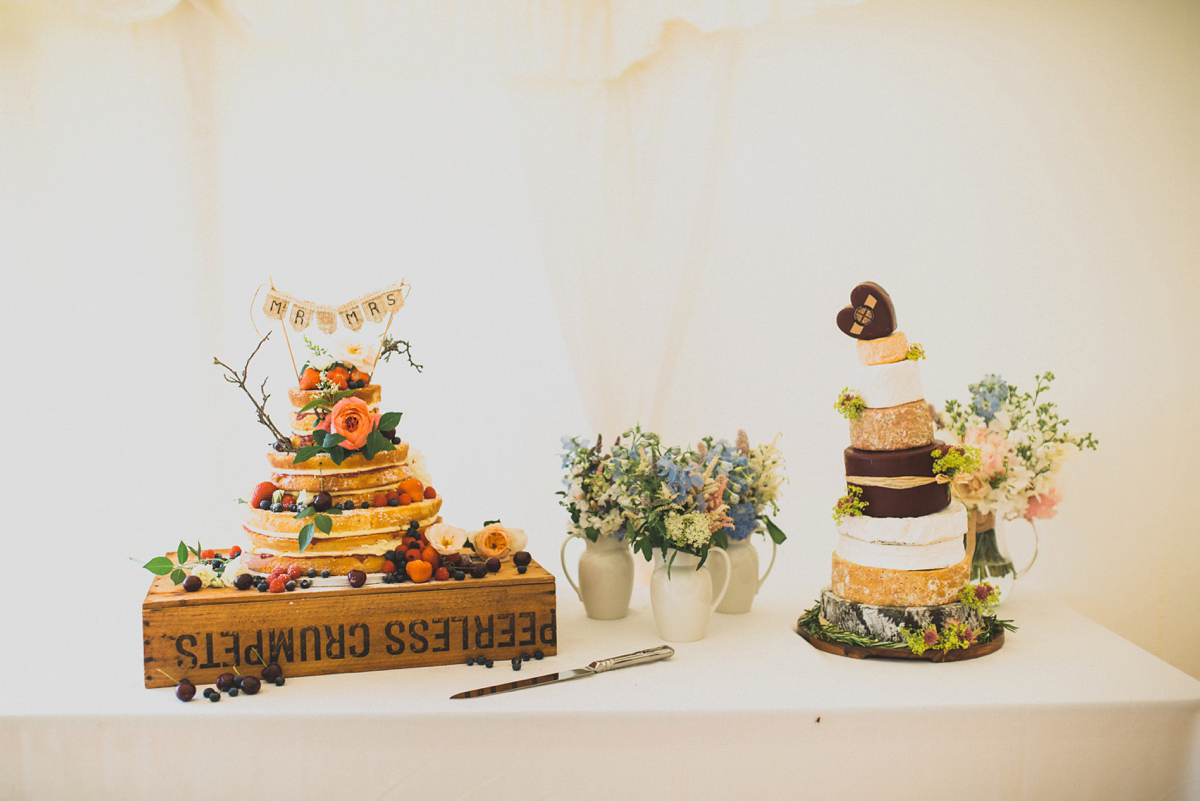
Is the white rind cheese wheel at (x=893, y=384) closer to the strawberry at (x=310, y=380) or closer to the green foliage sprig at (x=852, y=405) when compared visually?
the green foliage sprig at (x=852, y=405)

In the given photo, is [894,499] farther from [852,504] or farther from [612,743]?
[612,743]

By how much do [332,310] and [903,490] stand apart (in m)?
1.29

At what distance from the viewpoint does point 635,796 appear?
5.07 feet

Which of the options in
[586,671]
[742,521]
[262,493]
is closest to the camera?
[586,671]

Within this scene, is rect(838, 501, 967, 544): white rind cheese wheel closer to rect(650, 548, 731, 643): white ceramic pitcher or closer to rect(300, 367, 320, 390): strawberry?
rect(650, 548, 731, 643): white ceramic pitcher

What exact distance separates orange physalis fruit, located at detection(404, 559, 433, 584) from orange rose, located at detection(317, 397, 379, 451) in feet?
0.88

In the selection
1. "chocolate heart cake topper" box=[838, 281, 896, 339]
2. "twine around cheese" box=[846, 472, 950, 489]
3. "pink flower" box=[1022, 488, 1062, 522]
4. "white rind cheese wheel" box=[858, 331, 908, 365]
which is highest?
"chocolate heart cake topper" box=[838, 281, 896, 339]

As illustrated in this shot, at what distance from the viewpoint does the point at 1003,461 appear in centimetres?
203

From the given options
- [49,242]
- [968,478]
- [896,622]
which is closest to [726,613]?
[896,622]

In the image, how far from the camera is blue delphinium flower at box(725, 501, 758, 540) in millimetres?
1989

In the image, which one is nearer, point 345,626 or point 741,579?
point 345,626

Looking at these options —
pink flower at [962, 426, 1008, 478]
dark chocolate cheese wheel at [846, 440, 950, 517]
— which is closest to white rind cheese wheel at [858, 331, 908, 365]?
dark chocolate cheese wheel at [846, 440, 950, 517]

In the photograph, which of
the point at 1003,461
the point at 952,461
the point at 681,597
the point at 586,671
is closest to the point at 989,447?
the point at 1003,461

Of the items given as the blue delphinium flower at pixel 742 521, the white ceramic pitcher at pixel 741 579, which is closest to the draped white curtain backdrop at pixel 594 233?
the white ceramic pitcher at pixel 741 579
